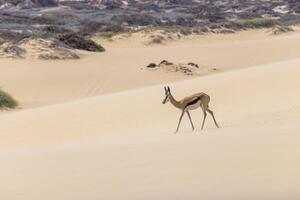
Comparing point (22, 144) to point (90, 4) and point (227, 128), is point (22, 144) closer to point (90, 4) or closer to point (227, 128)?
point (227, 128)

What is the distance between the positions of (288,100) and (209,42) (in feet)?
88.5

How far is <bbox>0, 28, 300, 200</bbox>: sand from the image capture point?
6.48m

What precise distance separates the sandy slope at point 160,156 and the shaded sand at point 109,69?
22.6 feet

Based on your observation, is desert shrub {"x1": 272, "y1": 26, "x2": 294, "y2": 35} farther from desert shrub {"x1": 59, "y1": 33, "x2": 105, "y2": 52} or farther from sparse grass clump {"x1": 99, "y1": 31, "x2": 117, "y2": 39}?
desert shrub {"x1": 59, "y1": 33, "x2": 105, "y2": 52}

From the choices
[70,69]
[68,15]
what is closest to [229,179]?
[70,69]

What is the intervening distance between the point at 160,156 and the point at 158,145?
101cm

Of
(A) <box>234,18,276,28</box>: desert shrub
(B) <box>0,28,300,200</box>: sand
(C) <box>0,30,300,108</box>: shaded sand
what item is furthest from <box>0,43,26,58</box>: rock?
(A) <box>234,18,276,28</box>: desert shrub

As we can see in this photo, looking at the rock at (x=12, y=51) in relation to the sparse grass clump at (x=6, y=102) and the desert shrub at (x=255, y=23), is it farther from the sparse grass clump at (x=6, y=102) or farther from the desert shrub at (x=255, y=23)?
the desert shrub at (x=255, y=23)

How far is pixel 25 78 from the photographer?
2408 cm

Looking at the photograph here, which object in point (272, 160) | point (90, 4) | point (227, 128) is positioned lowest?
point (90, 4)

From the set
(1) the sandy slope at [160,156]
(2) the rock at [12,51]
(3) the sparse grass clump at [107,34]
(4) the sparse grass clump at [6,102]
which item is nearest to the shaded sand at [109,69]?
(2) the rock at [12,51]

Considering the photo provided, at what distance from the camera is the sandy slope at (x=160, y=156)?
641 centimetres

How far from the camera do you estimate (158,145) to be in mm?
9000

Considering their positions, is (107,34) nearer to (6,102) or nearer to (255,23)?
(255,23)
